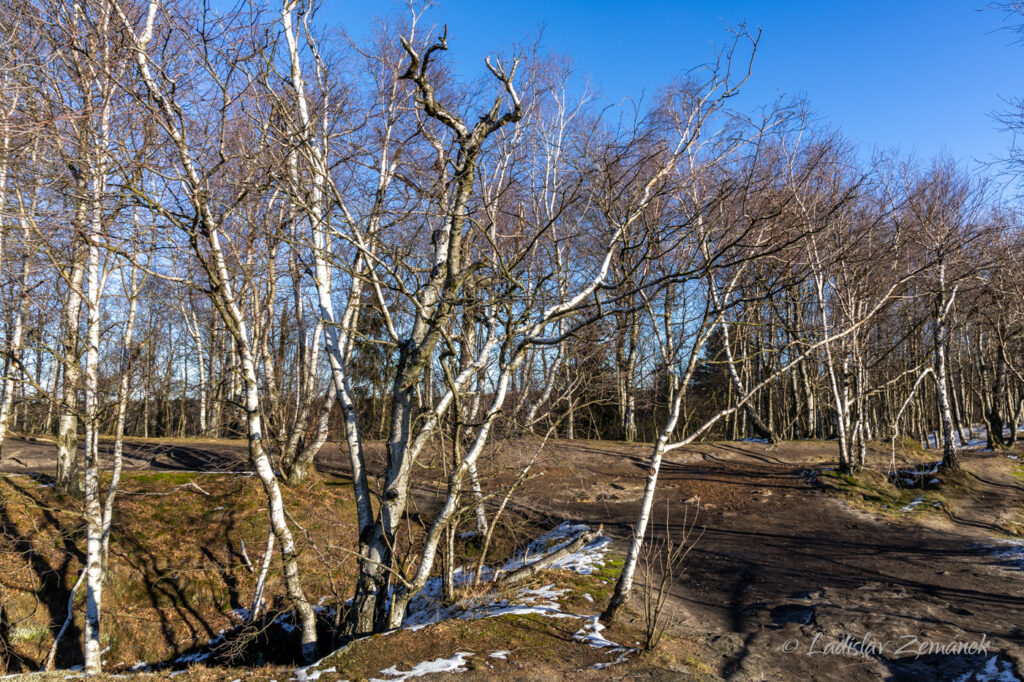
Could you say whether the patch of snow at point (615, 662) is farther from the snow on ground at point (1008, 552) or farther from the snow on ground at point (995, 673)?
the snow on ground at point (1008, 552)

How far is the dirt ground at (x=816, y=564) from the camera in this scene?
5.36 m

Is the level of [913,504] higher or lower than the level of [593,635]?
higher

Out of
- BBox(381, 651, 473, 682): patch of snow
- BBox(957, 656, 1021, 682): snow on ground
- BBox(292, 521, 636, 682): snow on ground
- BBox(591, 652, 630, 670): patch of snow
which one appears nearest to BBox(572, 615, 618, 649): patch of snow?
BBox(292, 521, 636, 682): snow on ground

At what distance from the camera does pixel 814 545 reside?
866 cm

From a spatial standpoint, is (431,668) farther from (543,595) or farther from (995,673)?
(995,673)

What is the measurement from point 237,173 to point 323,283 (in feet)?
4.43

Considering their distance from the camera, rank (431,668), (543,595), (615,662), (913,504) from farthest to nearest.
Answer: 1. (913,504)
2. (543,595)
3. (615,662)
4. (431,668)

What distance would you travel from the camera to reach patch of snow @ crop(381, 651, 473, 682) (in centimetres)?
450

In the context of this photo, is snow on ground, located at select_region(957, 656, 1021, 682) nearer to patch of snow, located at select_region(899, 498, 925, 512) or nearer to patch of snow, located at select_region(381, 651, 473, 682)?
patch of snow, located at select_region(381, 651, 473, 682)

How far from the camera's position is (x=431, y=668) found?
462 cm

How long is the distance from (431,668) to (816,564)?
5665mm

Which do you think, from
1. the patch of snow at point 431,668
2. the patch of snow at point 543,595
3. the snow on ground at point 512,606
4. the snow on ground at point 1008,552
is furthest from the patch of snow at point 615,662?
the snow on ground at point 1008,552

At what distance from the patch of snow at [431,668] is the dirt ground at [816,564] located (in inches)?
8.3

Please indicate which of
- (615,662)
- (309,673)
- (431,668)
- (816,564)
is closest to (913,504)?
(816,564)
